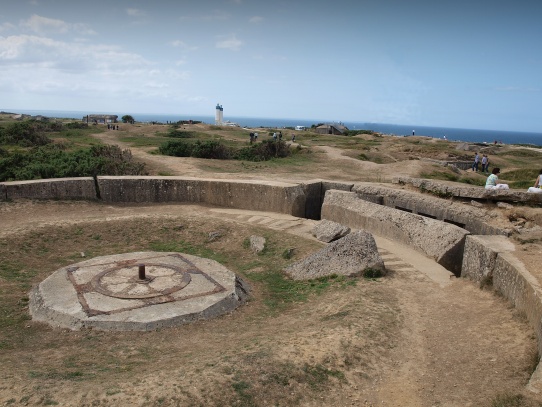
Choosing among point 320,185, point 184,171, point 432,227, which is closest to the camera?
point 432,227

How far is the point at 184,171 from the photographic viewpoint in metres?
17.6

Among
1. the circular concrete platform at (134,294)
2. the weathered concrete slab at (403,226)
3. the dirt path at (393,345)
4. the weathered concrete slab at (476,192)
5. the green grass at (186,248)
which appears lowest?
the green grass at (186,248)

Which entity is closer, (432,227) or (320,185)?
(432,227)

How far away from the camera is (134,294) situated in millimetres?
6727

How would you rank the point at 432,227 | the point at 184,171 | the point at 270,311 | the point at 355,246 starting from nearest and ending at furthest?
1. the point at 270,311
2. the point at 355,246
3. the point at 432,227
4. the point at 184,171

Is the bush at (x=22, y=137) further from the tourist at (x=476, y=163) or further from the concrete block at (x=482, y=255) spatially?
the tourist at (x=476, y=163)

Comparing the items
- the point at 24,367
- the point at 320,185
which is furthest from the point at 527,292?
the point at 320,185

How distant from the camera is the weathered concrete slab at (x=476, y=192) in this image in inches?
370

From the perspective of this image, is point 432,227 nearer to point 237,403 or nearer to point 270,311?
point 270,311

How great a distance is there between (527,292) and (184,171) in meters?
13.8

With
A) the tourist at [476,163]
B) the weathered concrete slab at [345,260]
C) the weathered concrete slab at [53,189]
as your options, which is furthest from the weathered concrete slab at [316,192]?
the tourist at [476,163]

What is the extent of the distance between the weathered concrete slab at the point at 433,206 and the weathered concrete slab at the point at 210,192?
6.17ft

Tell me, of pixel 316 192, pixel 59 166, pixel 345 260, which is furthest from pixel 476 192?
pixel 59 166

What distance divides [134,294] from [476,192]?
25.1ft
